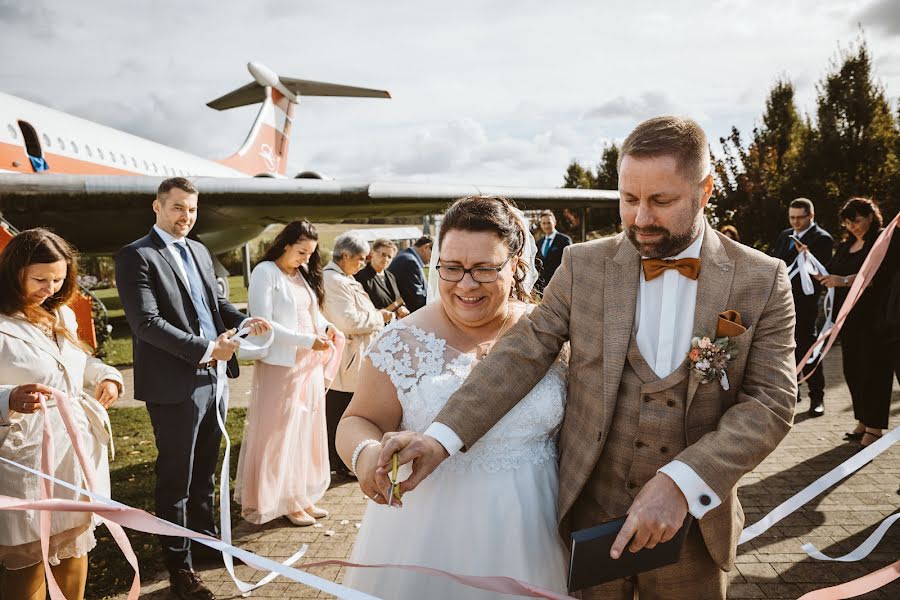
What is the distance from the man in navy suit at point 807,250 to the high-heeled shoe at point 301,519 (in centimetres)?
530

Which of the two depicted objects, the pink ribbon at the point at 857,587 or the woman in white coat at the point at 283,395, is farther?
the woman in white coat at the point at 283,395

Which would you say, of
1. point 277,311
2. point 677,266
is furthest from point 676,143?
point 277,311

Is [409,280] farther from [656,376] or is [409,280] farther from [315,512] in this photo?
[656,376]

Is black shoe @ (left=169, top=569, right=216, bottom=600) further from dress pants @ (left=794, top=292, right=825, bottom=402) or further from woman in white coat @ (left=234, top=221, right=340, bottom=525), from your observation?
dress pants @ (left=794, top=292, right=825, bottom=402)

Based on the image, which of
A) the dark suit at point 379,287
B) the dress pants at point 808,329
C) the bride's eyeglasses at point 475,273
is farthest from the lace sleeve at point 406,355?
the dress pants at point 808,329

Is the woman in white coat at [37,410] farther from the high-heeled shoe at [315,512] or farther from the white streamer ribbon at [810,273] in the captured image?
the white streamer ribbon at [810,273]

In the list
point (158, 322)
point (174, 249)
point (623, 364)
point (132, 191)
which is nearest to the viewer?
point (623, 364)

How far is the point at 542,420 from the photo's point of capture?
2023mm

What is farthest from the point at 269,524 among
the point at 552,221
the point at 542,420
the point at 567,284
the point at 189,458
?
the point at 552,221

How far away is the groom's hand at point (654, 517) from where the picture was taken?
4.75 feet

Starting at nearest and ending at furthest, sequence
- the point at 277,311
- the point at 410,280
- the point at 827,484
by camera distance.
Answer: the point at 827,484, the point at 277,311, the point at 410,280

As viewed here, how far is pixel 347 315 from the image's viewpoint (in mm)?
5238

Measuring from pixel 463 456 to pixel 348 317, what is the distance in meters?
3.39

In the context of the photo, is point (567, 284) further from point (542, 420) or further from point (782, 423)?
point (782, 423)
